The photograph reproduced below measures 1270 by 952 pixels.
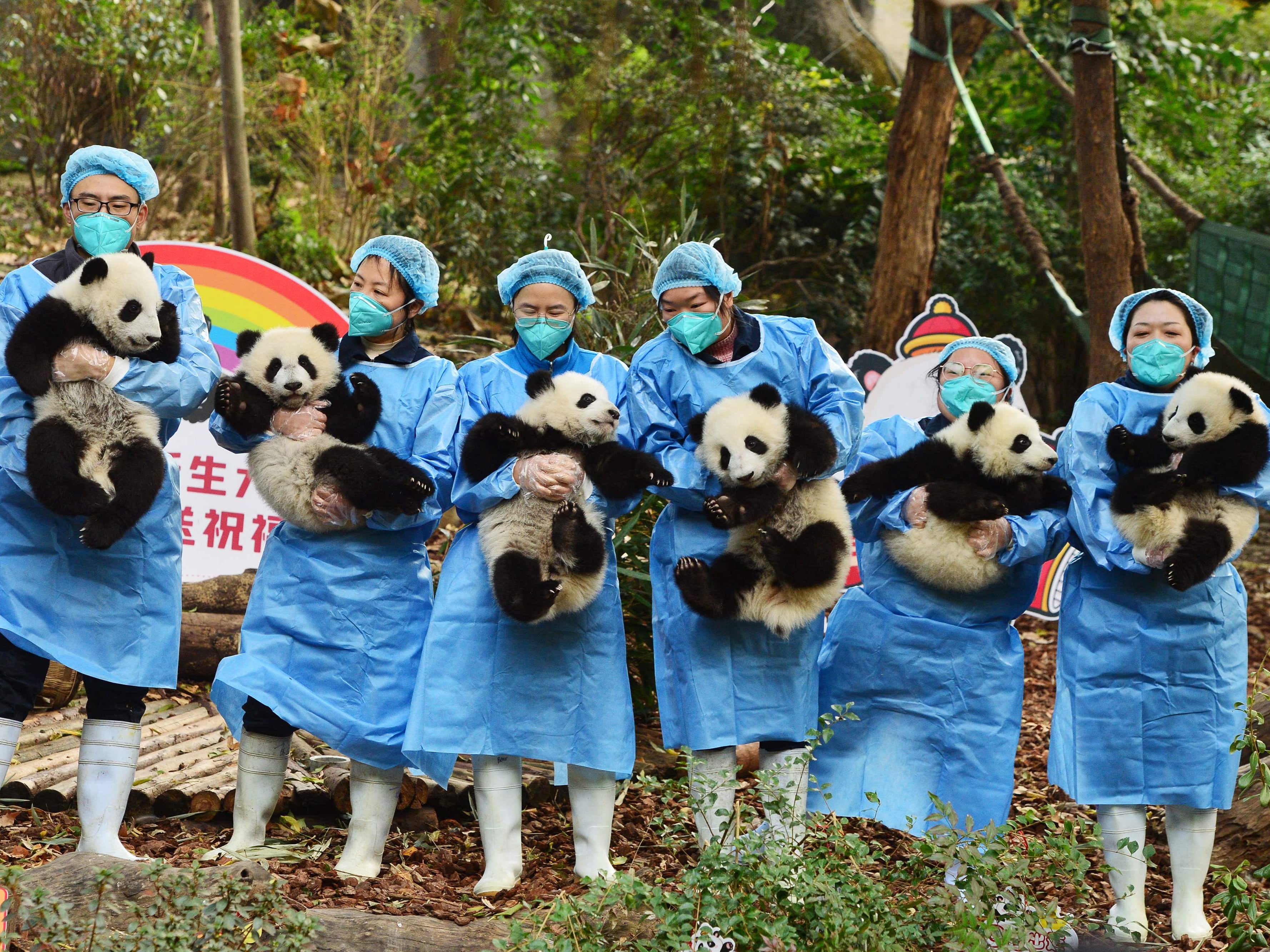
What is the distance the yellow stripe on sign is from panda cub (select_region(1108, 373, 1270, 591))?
163 inches

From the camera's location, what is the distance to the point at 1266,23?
57.5 ft

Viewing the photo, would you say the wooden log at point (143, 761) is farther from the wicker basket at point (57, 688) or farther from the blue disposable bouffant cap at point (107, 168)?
the blue disposable bouffant cap at point (107, 168)

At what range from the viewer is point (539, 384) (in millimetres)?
3635

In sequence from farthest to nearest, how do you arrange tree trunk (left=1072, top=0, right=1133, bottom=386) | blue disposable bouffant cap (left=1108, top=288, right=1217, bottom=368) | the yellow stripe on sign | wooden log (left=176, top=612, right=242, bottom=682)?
tree trunk (left=1072, top=0, right=1133, bottom=386)
the yellow stripe on sign
wooden log (left=176, top=612, right=242, bottom=682)
blue disposable bouffant cap (left=1108, top=288, right=1217, bottom=368)

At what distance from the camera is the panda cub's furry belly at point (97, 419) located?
3.53 metres

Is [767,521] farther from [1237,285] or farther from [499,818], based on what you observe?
[1237,285]

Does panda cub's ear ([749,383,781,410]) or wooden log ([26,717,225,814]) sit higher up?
panda cub's ear ([749,383,781,410])

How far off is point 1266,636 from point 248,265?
6.36 meters

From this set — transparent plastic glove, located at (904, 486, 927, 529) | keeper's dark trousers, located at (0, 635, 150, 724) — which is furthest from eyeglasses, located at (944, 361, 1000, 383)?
→ keeper's dark trousers, located at (0, 635, 150, 724)

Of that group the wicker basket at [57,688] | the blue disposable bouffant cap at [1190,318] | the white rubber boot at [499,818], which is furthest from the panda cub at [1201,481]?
the wicker basket at [57,688]

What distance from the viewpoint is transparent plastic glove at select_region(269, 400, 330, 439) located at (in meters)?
3.78

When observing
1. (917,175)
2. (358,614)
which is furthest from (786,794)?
(917,175)

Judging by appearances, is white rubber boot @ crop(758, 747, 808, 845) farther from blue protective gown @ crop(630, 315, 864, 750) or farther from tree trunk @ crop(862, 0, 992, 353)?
tree trunk @ crop(862, 0, 992, 353)

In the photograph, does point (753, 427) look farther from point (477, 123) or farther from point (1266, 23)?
point (1266, 23)
